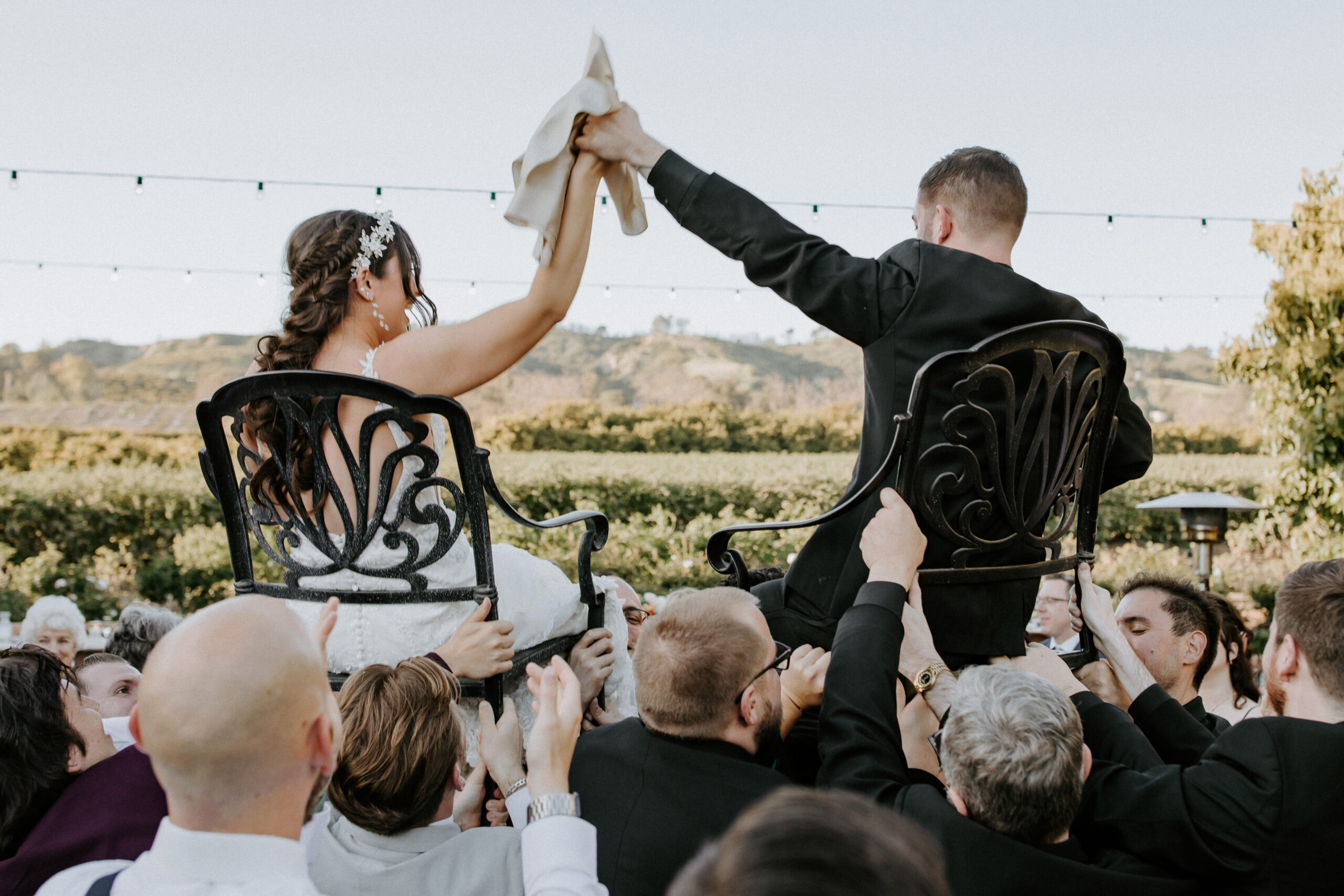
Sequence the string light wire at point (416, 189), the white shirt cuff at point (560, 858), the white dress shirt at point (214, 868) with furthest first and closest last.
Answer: the string light wire at point (416, 189) < the white shirt cuff at point (560, 858) < the white dress shirt at point (214, 868)

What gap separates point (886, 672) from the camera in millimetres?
1783

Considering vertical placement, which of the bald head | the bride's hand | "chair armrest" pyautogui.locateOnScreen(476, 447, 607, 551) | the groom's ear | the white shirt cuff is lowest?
the white shirt cuff

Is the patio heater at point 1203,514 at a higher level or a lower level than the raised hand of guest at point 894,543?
lower

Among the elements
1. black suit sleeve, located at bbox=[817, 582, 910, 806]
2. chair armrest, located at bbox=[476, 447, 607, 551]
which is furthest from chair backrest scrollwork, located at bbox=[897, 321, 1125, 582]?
chair armrest, located at bbox=[476, 447, 607, 551]

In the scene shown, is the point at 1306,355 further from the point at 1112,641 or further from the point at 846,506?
the point at 846,506

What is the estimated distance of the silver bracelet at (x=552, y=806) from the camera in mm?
1502

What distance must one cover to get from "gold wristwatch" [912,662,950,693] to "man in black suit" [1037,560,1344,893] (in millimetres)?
335

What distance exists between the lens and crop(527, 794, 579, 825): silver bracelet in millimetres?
1502

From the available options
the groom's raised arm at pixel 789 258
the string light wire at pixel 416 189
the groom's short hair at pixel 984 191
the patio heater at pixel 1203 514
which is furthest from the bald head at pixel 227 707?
the patio heater at pixel 1203 514

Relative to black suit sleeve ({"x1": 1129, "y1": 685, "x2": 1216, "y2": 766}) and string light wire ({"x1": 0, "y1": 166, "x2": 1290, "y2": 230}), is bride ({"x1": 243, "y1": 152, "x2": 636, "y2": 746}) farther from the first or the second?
string light wire ({"x1": 0, "y1": 166, "x2": 1290, "y2": 230})

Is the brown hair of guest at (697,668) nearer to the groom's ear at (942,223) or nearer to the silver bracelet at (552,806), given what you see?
the silver bracelet at (552,806)

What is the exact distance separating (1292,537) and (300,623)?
34.9ft

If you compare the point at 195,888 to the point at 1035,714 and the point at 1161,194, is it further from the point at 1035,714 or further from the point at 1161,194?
A: the point at 1161,194

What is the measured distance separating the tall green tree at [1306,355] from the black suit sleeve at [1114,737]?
26.8 feet
